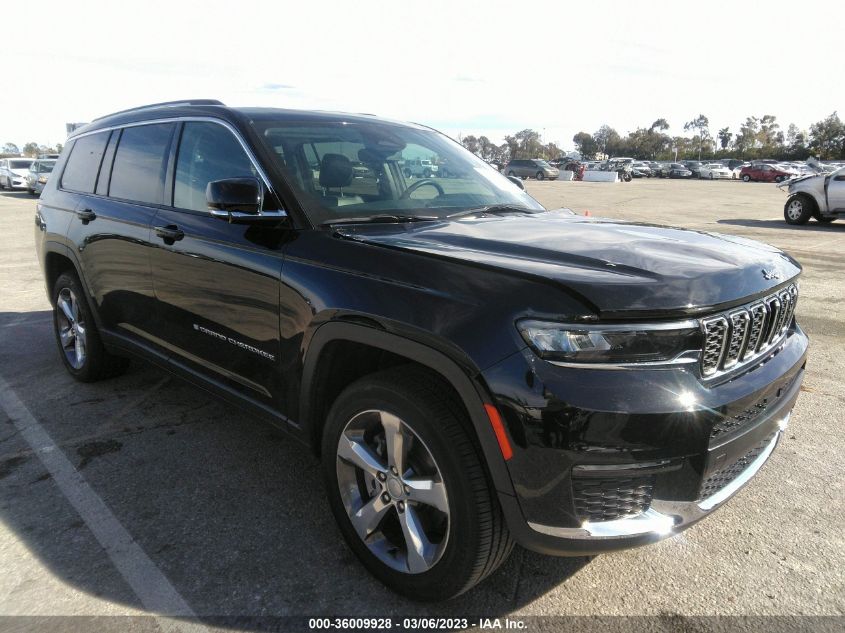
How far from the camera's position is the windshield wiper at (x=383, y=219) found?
2812mm

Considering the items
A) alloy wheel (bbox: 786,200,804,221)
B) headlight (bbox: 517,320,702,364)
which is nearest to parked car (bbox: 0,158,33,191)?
alloy wheel (bbox: 786,200,804,221)

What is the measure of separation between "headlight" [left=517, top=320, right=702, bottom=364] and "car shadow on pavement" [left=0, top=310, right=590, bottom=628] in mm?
1066

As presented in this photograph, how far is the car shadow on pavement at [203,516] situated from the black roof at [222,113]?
57.7 inches

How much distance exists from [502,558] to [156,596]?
1328 millimetres

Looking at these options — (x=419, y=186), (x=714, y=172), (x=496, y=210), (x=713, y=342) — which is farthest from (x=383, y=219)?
(x=714, y=172)

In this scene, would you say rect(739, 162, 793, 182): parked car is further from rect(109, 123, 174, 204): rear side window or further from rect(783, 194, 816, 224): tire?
rect(109, 123, 174, 204): rear side window

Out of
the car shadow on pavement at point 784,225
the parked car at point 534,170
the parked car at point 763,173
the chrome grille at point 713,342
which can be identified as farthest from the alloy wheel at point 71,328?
the parked car at point 763,173

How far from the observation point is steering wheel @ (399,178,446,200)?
Answer: 10.6ft

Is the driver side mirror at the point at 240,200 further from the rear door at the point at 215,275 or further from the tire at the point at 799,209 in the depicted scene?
the tire at the point at 799,209

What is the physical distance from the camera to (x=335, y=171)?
10.1 ft

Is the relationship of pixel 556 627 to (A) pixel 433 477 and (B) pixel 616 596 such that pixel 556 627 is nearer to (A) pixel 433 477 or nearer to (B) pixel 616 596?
(B) pixel 616 596

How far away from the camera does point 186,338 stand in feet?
11.1

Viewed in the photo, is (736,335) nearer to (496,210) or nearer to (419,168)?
(496,210)

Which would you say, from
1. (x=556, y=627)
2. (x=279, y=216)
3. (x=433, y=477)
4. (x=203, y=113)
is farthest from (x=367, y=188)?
(x=556, y=627)
